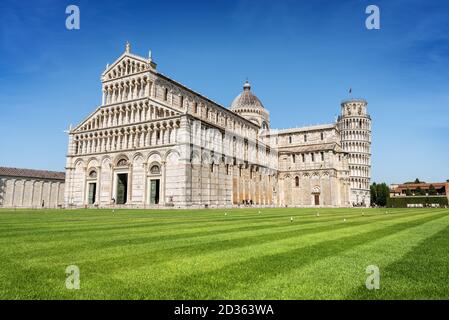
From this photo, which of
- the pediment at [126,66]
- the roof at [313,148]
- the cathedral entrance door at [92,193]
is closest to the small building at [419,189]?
the roof at [313,148]

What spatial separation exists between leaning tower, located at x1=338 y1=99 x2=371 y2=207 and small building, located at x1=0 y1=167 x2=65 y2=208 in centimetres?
8685

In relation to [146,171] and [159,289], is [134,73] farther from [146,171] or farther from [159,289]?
[159,289]

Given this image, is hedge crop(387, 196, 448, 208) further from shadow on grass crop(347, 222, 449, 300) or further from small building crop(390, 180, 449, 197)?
shadow on grass crop(347, 222, 449, 300)

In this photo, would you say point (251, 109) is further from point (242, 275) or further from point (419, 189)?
point (242, 275)

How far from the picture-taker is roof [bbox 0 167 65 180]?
219ft

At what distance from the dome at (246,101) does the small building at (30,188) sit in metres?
51.2

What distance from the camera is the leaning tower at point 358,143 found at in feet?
360

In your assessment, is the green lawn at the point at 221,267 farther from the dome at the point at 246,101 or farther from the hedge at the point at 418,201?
the dome at the point at 246,101

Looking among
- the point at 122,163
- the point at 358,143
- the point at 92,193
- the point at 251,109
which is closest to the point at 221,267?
the point at 122,163

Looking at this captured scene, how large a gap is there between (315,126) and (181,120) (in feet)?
162

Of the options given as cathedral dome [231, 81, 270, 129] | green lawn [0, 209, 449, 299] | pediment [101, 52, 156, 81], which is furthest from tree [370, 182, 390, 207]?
Answer: green lawn [0, 209, 449, 299]

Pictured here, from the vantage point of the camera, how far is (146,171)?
51.7 meters

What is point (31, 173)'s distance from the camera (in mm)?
71625

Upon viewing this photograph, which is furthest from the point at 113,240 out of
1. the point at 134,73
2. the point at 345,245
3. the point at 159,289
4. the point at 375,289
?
the point at 134,73
